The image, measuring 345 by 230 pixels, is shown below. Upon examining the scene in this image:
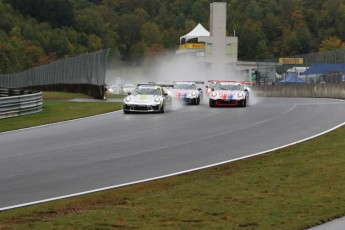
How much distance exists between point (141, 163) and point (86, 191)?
309cm

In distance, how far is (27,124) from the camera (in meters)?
24.6

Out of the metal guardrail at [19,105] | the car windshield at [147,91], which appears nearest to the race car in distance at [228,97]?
the car windshield at [147,91]

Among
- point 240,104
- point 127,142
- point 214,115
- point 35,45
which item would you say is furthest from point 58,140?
point 35,45

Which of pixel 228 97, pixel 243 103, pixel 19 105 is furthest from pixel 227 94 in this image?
pixel 19 105

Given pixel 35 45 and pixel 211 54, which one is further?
pixel 35 45

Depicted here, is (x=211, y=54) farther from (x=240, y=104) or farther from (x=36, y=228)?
(x=36, y=228)

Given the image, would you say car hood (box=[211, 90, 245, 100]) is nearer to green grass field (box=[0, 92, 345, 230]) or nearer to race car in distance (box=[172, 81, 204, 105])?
race car in distance (box=[172, 81, 204, 105])

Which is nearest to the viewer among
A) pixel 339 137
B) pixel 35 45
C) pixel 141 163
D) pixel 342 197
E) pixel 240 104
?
pixel 342 197

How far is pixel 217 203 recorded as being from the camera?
9.62m

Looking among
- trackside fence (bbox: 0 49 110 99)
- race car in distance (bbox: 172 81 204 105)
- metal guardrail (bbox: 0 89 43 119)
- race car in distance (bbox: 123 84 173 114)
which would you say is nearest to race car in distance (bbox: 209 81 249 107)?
race car in distance (bbox: 172 81 204 105)

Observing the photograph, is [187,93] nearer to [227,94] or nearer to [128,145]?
[227,94]

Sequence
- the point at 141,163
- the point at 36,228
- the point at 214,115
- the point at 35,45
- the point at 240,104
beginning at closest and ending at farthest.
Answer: the point at 36,228 < the point at 141,163 < the point at 214,115 < the point at 240,104 < the point at 35,45

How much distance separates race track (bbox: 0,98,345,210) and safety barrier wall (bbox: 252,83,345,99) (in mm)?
16213

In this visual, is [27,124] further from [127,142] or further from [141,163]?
[141,163]
